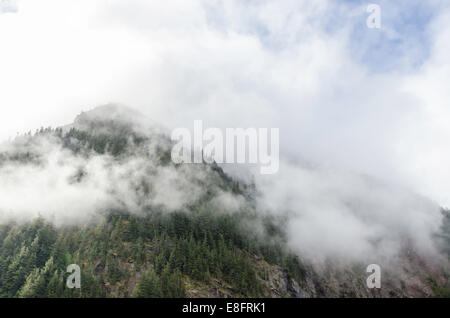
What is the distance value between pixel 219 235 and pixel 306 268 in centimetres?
6396

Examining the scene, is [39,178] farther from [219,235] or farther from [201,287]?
[201,287]

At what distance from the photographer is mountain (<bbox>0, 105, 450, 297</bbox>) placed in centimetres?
8838

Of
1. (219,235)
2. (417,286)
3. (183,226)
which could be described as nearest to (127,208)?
(183,226)

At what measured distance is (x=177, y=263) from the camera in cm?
9706

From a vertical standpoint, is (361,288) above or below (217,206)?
below

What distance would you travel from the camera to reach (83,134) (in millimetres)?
190250

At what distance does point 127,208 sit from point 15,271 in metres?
52.5

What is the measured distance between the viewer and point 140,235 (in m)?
112

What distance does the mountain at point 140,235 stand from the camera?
290 feet

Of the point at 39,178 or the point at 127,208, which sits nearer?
the point at 127,208

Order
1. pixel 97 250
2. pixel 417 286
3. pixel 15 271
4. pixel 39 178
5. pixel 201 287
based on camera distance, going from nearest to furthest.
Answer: pixel 15 271 < pixel 201 287 < pixel 97 250 < pixel 39 178 < pixel 417 286
